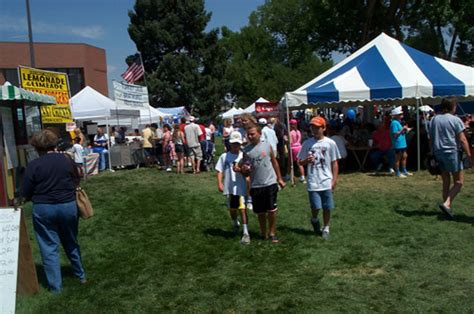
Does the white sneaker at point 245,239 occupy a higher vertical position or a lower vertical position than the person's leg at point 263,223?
lower

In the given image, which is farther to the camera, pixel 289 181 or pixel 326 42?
pixel 326 42

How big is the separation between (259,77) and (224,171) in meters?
51.3

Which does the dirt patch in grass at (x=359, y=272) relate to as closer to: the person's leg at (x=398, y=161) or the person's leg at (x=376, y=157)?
the person's leg at (x=398, y=161)

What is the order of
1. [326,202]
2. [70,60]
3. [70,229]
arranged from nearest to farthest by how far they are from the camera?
[70,229]
[326,202]
[70,60]

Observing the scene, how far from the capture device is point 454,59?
124 ft

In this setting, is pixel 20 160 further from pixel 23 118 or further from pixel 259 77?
pixel 259 77

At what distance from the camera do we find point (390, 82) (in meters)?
11.9

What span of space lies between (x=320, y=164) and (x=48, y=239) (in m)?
3.28

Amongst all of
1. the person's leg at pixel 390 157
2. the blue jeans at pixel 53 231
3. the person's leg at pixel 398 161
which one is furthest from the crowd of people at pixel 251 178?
the person's leg at pixel 390 157

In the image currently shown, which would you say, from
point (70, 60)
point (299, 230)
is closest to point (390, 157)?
point (299, 230)

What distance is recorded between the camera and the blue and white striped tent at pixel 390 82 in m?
11.7

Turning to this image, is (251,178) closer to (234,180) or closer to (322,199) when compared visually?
(234,180)

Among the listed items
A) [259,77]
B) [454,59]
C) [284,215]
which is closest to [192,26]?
[259,77]

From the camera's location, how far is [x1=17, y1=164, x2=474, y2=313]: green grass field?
4.39m
